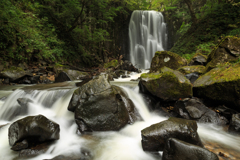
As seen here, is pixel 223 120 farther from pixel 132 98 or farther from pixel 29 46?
pixel 29 46

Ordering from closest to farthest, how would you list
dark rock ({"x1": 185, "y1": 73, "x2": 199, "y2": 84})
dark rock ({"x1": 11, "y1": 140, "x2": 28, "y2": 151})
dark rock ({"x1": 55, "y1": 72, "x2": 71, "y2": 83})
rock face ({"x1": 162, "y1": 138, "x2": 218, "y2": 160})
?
rock face ({"x1": 162, "y1": 138, "x2": 218, "y2": 160}) → dark rock ({"x1": 11, "y1": 140, "x2": 28, "y2": 151}) → dark rock ({"x1": 185, "y1": 73, "x2": 199, "y2": 84}) → dark rock ({"x1": 55, "y1": 72, "x2": 71, "y2": 83})

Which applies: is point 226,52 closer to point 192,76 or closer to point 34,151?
point 192,76

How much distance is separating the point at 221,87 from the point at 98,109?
3881 mm

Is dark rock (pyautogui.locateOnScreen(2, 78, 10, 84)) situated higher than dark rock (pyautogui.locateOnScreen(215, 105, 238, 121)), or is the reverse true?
dark rock (pyautogui.locateOnScreen(2, 78, 10, 84))

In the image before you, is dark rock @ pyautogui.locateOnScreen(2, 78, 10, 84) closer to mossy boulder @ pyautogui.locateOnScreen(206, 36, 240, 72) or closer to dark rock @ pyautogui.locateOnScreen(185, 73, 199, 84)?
dark rock @ pyautogui.locateOnScreen(185, 73, 199, 84)

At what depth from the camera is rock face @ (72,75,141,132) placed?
3.73 meters

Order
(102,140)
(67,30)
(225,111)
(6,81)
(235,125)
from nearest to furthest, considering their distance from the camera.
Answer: (102,140), (235,125), (225,111), (6,81), (67,30)

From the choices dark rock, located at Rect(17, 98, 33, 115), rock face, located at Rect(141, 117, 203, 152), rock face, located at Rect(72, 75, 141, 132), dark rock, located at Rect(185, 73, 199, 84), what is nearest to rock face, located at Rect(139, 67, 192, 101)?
dark rock, located at Rect(185, 73, 199, 84)

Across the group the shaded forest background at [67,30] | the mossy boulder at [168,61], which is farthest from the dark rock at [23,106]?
the mossy boulder at [168,61]

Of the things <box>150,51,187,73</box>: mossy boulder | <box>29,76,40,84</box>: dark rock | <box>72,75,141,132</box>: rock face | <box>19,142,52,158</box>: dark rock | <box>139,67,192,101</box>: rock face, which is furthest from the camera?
<box>29,76,40,84</box>: dark rock

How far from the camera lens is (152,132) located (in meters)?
2.90

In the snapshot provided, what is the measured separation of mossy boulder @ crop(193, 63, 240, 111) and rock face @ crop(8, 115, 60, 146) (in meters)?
4.87

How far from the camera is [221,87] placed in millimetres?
4238

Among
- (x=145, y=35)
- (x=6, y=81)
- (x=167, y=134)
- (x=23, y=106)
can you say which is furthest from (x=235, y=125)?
(x=145, y=35)
